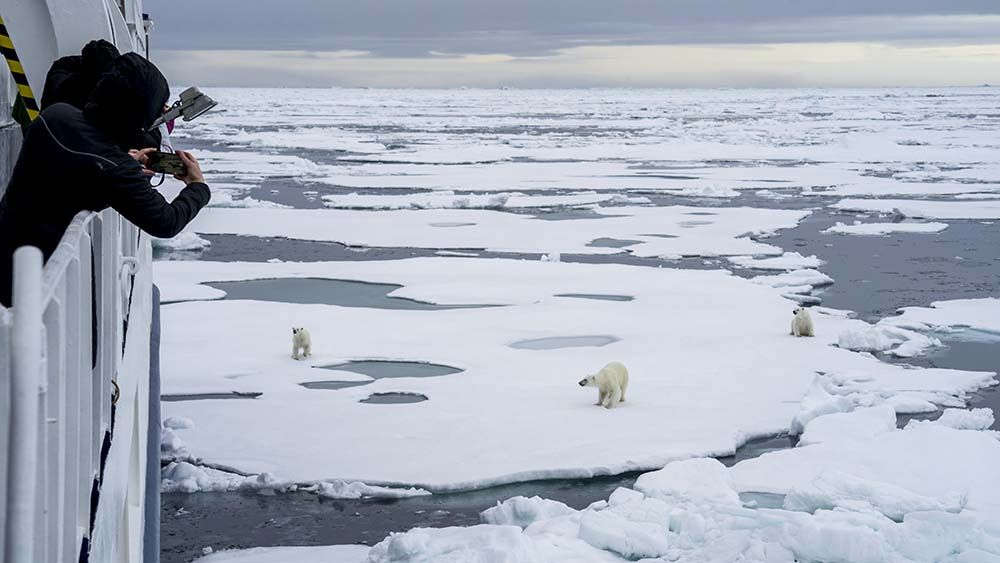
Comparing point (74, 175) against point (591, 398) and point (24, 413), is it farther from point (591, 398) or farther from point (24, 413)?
point (591, 398)

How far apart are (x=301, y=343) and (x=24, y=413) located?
7260 millimetres

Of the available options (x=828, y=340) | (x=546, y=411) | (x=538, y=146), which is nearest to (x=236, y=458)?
(x=546, y=411)

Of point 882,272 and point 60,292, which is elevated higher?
point 60,292

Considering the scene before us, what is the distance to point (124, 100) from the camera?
240 centimetres

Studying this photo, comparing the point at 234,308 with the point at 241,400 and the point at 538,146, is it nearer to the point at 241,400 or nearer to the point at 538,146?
the point at 241,400

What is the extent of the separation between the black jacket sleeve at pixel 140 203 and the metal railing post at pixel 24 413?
4.56ft

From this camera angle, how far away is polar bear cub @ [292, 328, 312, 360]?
26.6 ft

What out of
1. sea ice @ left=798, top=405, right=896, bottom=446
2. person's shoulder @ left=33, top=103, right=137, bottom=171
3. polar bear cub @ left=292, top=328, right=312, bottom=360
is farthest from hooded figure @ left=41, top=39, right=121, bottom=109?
polar bear cub @ left=292, top=328, right=312, bottom=360

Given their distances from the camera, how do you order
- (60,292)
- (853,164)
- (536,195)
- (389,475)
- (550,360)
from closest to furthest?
(60,292)
(389,475)
(550,360)
(536,195)
(853,164)

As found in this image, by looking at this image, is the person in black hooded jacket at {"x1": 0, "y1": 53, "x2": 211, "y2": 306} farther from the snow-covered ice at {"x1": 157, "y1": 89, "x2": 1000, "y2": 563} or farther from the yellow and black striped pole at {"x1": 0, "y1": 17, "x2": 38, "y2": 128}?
the snow-covered ice at {"x1": 157, "y1": 89, "x2": 1000, "y2": 563}

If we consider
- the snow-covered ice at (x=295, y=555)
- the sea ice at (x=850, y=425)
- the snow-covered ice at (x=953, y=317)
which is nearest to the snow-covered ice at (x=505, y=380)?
the sea ice at (x=850, y=425)

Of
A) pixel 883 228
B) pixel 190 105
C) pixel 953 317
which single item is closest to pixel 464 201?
pixel 883 228

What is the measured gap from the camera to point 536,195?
2241cm

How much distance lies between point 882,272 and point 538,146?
26.4 meters
